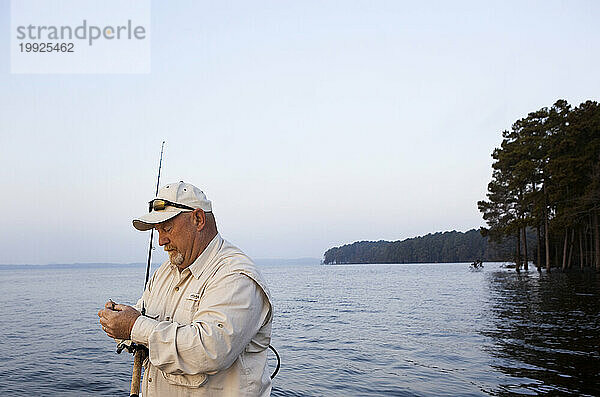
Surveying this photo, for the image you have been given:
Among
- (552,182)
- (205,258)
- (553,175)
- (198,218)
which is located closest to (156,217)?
(198,218)

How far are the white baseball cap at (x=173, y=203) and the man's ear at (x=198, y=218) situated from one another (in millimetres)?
22

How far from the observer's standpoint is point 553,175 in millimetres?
37250

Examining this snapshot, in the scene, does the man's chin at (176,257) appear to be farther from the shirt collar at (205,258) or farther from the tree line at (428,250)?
the tree line at (428,250)

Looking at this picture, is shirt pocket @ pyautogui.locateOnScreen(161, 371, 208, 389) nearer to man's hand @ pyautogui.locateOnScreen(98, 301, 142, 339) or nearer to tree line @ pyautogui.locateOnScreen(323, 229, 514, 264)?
man's hand @ pyautogui.locateOnScreen(98, 301, 142, 339)

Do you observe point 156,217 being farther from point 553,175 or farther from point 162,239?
point 553,175

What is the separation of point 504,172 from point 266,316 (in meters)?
45.2

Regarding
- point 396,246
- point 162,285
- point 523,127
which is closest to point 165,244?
point 162,285

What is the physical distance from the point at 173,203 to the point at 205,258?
325 mm

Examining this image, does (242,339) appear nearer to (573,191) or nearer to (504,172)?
(573,191)

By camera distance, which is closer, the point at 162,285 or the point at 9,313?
the point at 162,285

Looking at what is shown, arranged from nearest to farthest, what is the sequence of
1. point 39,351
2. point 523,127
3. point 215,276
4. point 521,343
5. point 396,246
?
point 215,276 → point 521,343 → point 39,351 → point 523,127 → point 396,246

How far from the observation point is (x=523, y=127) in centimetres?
4162

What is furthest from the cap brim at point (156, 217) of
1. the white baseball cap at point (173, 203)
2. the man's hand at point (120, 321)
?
the man's hand at point (120, 321)

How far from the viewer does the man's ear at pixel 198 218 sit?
9.41ft
